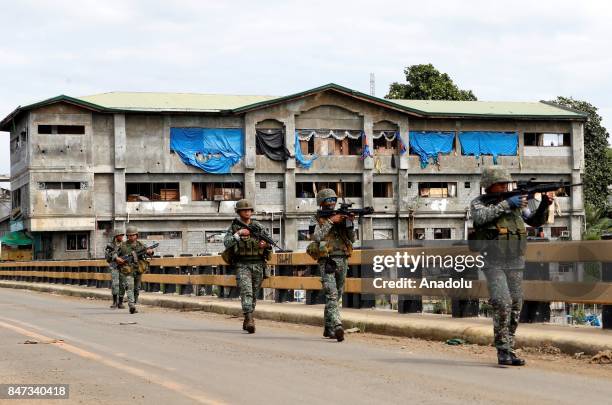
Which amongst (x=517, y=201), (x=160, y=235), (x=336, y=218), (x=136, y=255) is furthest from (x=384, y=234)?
(x=517, y=201)

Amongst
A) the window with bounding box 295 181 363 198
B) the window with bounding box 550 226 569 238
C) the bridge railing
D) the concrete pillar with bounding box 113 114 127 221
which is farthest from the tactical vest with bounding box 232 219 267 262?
the window with bounding box 550 226 569 238

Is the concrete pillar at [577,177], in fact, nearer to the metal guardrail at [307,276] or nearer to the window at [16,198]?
the window at [16,198]

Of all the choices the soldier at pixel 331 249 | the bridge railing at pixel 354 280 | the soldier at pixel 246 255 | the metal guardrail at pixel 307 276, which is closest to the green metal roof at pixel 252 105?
the metal guardrail at pixel 307 276

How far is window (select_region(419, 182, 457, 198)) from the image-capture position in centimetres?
6694

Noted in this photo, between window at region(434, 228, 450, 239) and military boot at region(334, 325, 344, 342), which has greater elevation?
window at region(434, 228, 450, 239)

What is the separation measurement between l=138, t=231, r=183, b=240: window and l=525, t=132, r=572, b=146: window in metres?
24.6

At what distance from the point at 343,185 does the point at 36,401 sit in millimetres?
58253

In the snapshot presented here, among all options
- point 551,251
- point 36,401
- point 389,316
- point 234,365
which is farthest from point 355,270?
point 36,401

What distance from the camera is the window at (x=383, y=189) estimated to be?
66250mm

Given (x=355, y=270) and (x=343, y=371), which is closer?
(x=343, y=371)

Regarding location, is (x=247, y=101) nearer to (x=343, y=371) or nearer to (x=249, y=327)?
(x=249, y=327)

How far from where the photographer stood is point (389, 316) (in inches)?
593

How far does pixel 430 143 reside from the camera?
66.9 metres

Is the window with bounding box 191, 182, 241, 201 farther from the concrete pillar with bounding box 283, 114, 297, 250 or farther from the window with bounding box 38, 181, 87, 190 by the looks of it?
the window with bounding box 38, 181, 87, 190
